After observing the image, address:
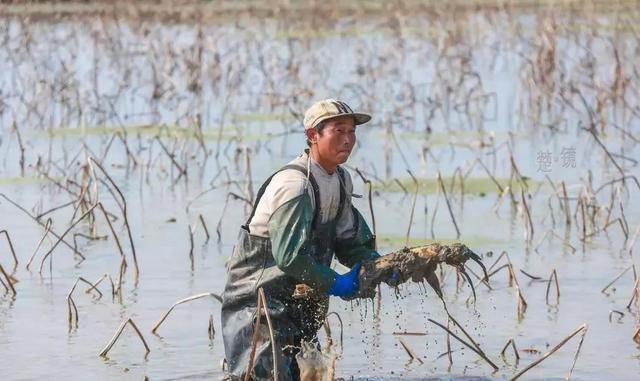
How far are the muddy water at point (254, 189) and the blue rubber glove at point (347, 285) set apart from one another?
271 mm

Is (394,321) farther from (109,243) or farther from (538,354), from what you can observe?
(109,243)

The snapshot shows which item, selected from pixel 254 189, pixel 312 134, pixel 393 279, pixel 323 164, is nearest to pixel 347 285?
pixel 393 279

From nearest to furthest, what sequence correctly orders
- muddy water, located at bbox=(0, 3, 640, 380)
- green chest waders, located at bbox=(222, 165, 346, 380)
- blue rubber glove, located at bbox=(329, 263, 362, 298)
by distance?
blue rubber glove, located at bbox=(329, 263, 362, 298) < green chest waders, located at bbox=(222, 165, 346, 380) < muddy water, located at bbox=(0, 3, 640, 380)

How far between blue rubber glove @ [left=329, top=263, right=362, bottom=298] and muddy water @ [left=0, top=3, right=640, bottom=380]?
0.89 ft

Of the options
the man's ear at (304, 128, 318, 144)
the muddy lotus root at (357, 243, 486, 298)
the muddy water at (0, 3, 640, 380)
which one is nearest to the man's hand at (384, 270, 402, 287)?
the muddy lotus root at (357, 243, 486, 298)

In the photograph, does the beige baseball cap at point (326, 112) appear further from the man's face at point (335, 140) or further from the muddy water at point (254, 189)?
the muddy water at point (254, 189)

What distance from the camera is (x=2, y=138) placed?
12.6 metres

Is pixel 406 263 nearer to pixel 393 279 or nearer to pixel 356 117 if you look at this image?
pixel 393 279

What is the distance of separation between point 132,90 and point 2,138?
217 cm

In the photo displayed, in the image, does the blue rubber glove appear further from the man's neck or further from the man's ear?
the man's ear

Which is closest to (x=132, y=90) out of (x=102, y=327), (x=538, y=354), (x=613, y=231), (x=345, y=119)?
(x=613, y=231)

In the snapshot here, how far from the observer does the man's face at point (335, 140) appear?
5133 mm

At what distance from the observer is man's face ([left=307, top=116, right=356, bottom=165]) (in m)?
5.13

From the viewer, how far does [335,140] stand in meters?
5.13
